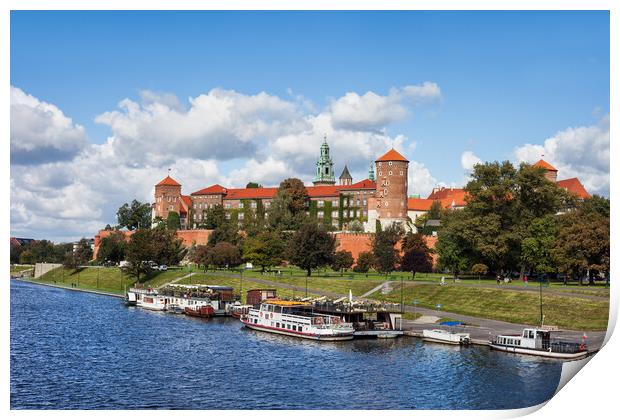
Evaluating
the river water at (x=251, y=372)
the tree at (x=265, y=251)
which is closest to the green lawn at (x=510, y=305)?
the river water at (x=251, y=372)

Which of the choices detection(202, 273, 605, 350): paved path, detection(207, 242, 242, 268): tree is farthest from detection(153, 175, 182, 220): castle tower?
detection(202, 273, 605, 350): paved path

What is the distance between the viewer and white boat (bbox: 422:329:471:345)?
5269cm

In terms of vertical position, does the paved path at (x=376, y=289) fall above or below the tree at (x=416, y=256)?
below

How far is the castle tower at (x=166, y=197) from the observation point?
16450 cm

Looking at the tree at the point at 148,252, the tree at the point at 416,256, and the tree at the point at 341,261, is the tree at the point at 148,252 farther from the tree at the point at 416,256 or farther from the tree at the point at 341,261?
the tree at the point at 416,256

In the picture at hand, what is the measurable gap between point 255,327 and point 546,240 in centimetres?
2848

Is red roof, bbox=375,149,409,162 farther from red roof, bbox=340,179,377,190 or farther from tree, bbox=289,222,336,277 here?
tree, bbox=289,222,336,277

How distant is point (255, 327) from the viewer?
A: 64.6 meters

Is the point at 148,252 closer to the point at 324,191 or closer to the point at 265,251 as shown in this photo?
the point at 265,251

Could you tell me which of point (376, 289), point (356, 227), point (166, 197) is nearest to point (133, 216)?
point (166, 197)

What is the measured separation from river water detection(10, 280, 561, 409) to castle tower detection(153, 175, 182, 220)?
10154cm

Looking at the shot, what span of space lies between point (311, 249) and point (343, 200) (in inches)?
2308

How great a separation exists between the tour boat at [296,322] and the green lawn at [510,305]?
34.5 feet
